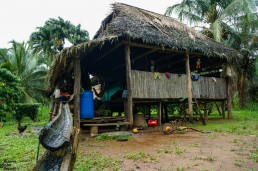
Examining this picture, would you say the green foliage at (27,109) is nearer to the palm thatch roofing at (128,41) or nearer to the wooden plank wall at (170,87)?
the palm thatch roofing at (128,41)

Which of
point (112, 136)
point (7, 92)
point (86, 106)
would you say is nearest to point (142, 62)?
point (86, 106)

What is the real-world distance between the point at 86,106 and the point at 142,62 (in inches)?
207

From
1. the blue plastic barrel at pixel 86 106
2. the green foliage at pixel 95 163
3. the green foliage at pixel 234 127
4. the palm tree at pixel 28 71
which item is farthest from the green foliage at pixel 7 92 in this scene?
the palm tree at pixel 28 71

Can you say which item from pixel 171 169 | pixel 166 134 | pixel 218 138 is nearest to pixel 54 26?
pixel 166 134

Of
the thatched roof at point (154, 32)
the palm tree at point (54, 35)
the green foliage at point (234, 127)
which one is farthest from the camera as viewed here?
the palm tree at point (54, 35)

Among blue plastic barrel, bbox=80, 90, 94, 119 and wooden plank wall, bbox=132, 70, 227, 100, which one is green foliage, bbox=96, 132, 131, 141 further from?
wooden plank wall, bbox=132, 70, 227, 100

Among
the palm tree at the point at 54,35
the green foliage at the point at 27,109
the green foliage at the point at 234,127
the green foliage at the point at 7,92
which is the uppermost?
the palm tree at the point at 54,35

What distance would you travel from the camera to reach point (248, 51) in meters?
18.2

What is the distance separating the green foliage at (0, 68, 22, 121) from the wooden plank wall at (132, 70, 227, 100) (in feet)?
15.1

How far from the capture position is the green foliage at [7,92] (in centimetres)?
421

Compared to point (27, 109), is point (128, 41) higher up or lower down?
higher up

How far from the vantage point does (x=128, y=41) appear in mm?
8031

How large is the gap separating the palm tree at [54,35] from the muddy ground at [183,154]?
15374mm

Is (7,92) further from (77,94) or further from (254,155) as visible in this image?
(254,155)
